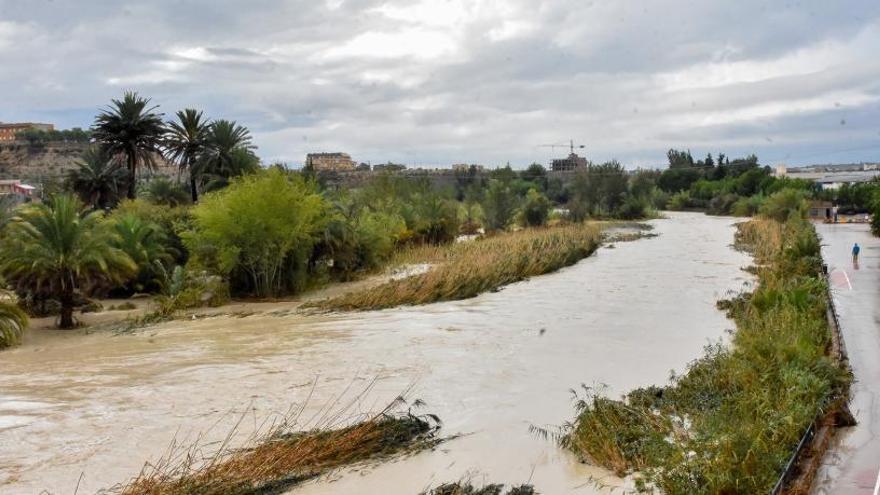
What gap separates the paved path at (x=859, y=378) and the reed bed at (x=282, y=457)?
5.60 m

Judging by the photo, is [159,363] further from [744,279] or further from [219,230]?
[744,279]

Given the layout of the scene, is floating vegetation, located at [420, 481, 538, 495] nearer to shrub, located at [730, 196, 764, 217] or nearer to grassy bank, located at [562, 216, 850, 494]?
grassy bank, located at [562, 216, 850, 494]

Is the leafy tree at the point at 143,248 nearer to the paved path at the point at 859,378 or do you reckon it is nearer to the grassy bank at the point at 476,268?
the grassy bank at the point at 476,268

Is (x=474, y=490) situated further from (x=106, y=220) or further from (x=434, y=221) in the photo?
(x=434, y=221)

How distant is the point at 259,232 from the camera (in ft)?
89.1

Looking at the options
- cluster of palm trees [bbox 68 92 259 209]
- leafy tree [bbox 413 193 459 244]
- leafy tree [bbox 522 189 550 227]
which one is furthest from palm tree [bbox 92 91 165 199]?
leafy tree [bbox 522 189 550 227]

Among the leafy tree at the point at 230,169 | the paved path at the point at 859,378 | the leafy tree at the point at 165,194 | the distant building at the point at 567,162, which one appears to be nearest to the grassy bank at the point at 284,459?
the paved path at the point at 859,378

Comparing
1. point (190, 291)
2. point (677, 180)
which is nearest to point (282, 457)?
point (190, 291)

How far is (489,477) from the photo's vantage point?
10156 mm

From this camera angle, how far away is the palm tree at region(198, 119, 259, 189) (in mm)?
40156

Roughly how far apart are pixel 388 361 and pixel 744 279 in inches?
789

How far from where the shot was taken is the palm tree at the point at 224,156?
40156mm

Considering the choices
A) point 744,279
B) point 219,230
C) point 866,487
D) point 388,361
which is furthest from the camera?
point 744,279

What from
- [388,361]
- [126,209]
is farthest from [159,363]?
[126,209]
